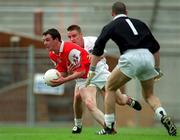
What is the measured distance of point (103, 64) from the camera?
523 inches

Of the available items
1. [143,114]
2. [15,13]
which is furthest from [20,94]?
[15,13]

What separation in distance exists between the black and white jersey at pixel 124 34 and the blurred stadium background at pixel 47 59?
42.7 ft

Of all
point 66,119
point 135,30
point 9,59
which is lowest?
point 66,119

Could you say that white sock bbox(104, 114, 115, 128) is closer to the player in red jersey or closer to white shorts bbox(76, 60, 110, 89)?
the player in red jersey

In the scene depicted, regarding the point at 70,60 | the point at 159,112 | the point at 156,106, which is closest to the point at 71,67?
Result: the point at 70,60

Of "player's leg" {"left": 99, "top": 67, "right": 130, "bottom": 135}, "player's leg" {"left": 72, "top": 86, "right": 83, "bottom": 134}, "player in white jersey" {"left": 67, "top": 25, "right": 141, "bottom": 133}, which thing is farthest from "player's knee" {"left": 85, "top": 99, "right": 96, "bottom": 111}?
"player's leg" {"left": 99, "top": 67, "right": 130, "bottom": 135}

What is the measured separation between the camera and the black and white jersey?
10727 millimetres

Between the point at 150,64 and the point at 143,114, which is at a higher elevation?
the point at 150,64

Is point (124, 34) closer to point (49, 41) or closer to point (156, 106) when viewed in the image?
point (156, 106)

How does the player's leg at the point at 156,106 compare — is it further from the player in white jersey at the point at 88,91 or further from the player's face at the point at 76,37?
the player's face at the point at 76,37

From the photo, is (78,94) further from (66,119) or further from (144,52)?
(66,119)

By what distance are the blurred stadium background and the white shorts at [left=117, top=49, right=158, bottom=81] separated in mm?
12940

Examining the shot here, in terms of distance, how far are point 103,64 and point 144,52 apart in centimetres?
247

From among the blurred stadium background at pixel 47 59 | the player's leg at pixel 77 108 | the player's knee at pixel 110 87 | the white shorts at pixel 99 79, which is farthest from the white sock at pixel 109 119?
the blurred stadium background at pixel 47 59
